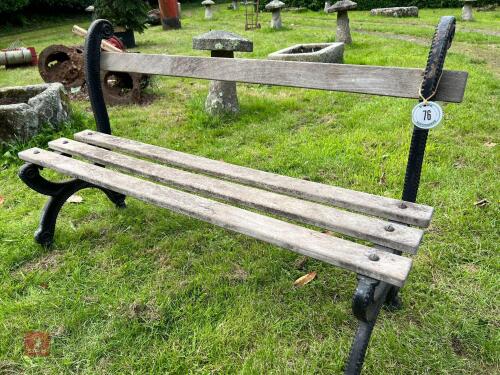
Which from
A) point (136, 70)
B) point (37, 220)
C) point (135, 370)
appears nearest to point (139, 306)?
point (135, 370)

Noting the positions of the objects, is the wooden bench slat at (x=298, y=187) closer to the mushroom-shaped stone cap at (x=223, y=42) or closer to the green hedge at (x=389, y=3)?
the mushroom-shaped stone cap at (x=223, y=42)

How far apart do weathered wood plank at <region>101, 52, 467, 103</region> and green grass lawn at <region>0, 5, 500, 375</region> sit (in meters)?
1.02

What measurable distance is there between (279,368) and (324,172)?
1885 mm

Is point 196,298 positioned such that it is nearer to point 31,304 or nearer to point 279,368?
point 279,368

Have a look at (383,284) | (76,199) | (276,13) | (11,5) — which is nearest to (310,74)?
(383,284)

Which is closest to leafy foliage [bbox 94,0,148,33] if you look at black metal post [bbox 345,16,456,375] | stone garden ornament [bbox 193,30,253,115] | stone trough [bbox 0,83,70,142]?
stone trough [bbox 0,83,70,142]

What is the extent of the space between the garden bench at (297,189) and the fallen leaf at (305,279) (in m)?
0.43

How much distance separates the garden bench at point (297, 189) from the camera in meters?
1.50

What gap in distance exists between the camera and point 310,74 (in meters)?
1.92

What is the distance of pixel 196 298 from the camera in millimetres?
2193

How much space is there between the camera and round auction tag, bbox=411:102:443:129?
1.52 metres

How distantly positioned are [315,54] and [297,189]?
14.6ft

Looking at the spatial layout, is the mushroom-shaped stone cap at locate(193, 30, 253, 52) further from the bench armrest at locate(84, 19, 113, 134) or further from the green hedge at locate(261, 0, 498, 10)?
the green hedge at locate(261, 0, 498, 10)

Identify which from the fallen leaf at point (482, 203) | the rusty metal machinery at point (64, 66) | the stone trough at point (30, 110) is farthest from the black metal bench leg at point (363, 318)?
the rusty metal machinery at point (64, 66)
